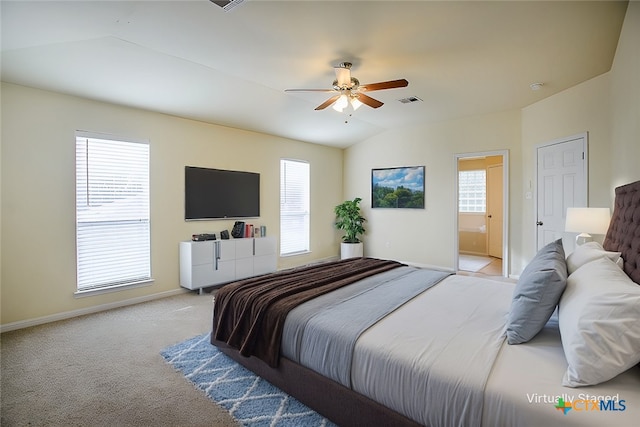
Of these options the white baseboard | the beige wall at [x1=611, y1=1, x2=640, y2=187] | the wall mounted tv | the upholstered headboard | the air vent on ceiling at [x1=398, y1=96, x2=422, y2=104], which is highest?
the air vent on ceiling at [x1=398, y1=96, x2=422, y2=104]

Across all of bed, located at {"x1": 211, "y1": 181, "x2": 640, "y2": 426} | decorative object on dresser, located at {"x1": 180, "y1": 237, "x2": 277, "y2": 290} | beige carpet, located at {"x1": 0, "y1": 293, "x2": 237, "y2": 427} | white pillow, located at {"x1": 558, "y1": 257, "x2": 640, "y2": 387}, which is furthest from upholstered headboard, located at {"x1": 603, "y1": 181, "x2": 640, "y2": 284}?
decorative object on dresser, located at {"x1": 180, "y1": 237, "x2": 277, "y2": 290}

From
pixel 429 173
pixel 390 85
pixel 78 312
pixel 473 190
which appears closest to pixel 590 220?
pixel 390 85

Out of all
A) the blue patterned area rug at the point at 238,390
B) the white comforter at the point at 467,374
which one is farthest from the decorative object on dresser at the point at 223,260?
the white comforter at the point at 467,374

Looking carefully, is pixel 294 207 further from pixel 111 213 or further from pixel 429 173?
pixel 111 213

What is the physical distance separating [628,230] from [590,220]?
128cm

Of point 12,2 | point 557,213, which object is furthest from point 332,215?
point 12,2

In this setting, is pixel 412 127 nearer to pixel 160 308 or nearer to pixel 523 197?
pixel 523 197

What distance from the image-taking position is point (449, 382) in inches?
53.4

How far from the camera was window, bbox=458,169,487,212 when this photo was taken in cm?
796

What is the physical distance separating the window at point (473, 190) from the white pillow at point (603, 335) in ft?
23.7

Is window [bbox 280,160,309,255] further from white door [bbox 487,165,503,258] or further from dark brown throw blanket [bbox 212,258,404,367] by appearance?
white door [bbox 487,165,503,258]

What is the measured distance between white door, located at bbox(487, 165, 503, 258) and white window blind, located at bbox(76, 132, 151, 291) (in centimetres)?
731

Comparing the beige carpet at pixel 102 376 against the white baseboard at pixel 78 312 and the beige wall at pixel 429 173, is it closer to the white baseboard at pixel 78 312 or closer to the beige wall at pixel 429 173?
the white baseboard at pixel 78 312

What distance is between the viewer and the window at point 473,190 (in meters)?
7.96
